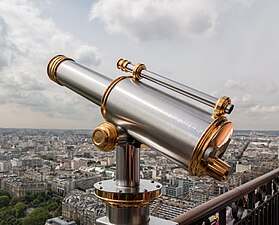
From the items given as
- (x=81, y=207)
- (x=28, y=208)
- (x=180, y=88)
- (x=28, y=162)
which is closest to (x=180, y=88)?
(x=180, y=88)

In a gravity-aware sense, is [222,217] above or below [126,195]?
below

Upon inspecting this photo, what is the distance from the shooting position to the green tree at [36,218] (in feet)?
2.79

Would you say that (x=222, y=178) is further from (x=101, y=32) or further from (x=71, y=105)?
(x=101, y=32)

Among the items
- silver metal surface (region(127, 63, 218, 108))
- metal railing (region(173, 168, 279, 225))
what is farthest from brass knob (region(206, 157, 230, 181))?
metal railing (region(173, 168, 279, 225))

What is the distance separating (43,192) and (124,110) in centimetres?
53

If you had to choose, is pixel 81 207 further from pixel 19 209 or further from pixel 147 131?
pixel 147 131

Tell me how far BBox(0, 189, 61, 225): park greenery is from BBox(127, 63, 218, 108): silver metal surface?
17.7 inches

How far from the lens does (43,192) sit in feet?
3.30

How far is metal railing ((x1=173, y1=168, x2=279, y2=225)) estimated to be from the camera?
98 centimetres

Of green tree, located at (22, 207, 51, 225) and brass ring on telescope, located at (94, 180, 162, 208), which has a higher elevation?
brass ring on telescope, located at (94, 180, 162, 208)

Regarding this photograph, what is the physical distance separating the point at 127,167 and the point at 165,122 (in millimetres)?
122

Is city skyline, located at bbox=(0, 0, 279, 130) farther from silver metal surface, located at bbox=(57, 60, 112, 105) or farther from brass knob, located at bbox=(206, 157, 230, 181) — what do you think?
brass knob, located at bbox=(206, 157, 230, 181)

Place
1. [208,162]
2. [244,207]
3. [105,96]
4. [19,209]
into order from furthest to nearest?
[244,207] → [19,209] → [105,96] → [208,162]

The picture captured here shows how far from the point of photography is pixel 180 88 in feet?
2.19
